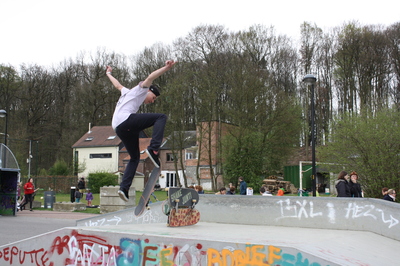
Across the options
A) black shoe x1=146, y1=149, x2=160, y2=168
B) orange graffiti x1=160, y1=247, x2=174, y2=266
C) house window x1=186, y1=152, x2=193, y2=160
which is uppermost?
house window x1=186, y1=152, x2=193, y2=160

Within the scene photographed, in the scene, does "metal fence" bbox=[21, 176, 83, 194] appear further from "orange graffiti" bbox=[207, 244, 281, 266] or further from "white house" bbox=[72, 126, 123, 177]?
"orange graffiti" bbox=[207, 244, 281, 266]

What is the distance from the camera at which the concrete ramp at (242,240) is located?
4.69 meters

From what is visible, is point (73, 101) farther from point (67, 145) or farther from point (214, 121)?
point (214, 121)

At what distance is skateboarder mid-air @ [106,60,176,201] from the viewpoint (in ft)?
20.3

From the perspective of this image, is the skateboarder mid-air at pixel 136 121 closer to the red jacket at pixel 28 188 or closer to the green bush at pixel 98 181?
the red jacket at pixel 28 188

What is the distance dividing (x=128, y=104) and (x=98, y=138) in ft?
156

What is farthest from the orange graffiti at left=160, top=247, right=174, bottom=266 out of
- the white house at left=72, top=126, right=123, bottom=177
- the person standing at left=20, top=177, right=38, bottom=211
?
the white house at left=72, top=126, right=123, bottom=177

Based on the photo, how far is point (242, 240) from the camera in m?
4.88

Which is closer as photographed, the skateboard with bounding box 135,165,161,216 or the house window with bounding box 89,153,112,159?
the skateboard with bounding box 135,165,161,216

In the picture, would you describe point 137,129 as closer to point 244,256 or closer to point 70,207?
point 244,256

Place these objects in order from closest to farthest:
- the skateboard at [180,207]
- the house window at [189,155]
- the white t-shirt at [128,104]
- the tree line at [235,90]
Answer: the white t-shirt at [128,104]
the skateboard at [180,207]
the tree line at [235,90]
the house window at [189,155]

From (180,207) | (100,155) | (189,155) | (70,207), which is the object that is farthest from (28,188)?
(100,155)

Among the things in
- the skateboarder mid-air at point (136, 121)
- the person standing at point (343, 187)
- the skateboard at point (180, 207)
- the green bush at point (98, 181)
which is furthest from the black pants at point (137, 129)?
the green bush at point (98, 181)

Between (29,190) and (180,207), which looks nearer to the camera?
(180,207)
